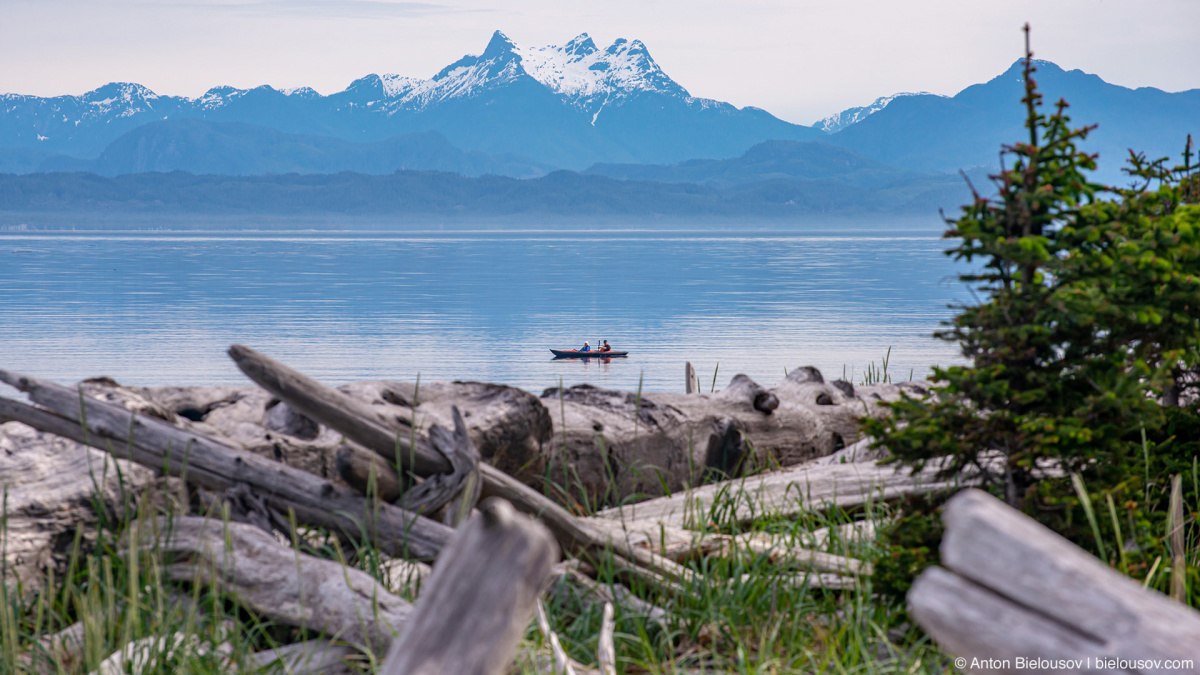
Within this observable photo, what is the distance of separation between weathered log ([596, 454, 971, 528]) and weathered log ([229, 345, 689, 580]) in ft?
1.97

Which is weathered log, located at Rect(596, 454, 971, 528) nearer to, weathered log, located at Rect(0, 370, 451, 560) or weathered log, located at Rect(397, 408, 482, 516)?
weathered log, located at Rect(397, 408, 482, 516)

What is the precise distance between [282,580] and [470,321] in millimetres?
49245

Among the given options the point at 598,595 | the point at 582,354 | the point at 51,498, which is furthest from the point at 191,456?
the point at 582,354

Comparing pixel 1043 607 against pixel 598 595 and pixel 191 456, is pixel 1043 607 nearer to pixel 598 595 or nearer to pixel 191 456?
pixel 598 595

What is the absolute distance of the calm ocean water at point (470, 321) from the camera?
31.8 meters

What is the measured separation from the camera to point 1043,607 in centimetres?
178

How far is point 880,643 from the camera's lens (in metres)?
3.63

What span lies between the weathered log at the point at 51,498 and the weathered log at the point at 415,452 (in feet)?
2.72

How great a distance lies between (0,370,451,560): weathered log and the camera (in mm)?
4145

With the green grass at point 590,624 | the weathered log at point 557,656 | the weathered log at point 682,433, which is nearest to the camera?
the weathered log at point 557,656

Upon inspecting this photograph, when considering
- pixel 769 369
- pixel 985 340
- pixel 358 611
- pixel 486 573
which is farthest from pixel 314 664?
pixel 769 369

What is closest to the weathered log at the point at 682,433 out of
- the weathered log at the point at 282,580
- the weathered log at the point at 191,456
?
the weathered log at the point at 191,456

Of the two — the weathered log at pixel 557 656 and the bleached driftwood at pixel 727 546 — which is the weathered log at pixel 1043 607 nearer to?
the weathered log at pixel 557 656

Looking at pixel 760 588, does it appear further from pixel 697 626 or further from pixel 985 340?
pixel 985 340
